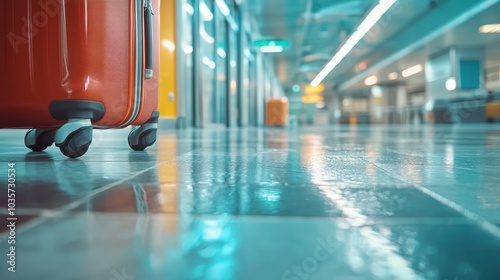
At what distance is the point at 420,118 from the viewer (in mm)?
19359

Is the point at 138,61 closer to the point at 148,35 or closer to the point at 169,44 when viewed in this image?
the point at 148,35

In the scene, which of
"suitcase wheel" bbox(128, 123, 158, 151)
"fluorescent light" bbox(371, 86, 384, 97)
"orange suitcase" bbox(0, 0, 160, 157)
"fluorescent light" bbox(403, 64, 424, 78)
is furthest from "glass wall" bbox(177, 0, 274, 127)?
"fluorescent light" bbox(371, 86, 384, 97)

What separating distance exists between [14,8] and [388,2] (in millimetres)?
8436

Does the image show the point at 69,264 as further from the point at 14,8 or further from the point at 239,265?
the point at 14,8

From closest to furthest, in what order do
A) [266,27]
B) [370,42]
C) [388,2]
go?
[388,2]
[266,27]
[370,42]

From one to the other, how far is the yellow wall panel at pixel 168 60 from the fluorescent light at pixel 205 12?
207cm

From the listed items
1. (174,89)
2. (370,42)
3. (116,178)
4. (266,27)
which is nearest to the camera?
(116,178)

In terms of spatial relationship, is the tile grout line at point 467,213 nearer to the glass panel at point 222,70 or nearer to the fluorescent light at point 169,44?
the fluorescent light at point 169,44

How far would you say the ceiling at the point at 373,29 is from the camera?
1002 centimetres

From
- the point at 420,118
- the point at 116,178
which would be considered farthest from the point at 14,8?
the point at 420,118

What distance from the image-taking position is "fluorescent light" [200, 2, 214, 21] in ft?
26.0

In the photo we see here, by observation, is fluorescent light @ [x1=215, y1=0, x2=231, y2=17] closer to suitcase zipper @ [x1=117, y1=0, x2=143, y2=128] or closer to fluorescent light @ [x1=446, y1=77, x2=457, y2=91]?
suitcase zipper @ [x1=117, y1=0, x2=143, y2=128]

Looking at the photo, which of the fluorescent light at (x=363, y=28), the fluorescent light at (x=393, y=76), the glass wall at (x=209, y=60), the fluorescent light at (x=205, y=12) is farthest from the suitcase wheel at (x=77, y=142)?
the fluorescent light at (x=393, y=76)

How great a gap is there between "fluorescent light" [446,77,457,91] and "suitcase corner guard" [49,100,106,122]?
17.2 metres
